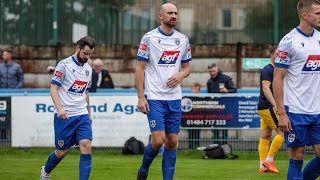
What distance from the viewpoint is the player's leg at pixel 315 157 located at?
33.5 ft

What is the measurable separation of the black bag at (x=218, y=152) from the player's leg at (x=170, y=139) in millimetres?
6683

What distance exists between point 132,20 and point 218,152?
634 centimetres

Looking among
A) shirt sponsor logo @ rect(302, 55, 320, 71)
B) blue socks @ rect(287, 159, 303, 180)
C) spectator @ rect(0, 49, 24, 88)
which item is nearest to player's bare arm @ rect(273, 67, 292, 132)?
shirt sponsor logo @ rect(302, 55, 320, 71)

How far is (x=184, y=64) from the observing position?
1225 centimetres

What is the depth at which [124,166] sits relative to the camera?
Result: 16.5m

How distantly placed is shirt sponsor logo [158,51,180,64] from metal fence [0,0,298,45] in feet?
37.5

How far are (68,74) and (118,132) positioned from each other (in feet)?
24.0

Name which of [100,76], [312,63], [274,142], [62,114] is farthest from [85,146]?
[100,76]

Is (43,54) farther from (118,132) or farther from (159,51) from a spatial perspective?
(159,51)

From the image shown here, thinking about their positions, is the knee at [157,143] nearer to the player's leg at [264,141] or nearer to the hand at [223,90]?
the player's leg at [264,141]

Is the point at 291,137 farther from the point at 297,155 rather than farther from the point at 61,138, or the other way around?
the point at 61,138

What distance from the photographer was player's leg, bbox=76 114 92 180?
12.2m

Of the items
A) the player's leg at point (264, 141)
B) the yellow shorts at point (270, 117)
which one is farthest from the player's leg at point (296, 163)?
the player's leg at point (264, 141)

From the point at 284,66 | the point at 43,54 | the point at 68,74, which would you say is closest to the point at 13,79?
the point at 43,54
